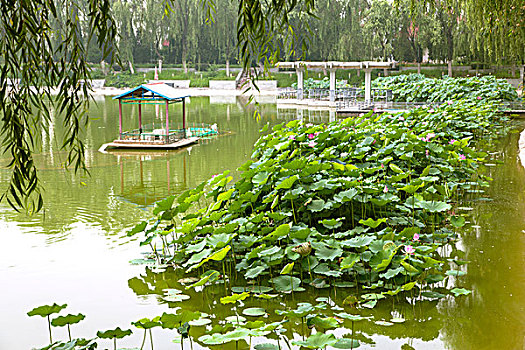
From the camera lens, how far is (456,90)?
18031 mm

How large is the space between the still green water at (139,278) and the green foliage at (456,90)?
854 centimetres

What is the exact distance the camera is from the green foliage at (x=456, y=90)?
17.4 meters

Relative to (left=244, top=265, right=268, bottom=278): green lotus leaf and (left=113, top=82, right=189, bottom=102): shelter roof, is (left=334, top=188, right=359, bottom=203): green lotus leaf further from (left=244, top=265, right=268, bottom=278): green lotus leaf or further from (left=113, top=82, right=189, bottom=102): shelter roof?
(left=113, top=82, right=189, bottom=102): shelter roof

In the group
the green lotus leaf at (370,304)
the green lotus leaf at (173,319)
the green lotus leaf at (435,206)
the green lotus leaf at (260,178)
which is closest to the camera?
the green lotus leaf at (173,319)

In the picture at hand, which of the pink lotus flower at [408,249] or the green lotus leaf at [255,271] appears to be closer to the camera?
the pink lotus flower at [408,249]

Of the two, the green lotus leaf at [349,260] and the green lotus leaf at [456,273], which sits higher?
the green lotus leaf at [349,260]

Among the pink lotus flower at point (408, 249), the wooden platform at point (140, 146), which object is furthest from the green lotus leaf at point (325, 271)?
the wooden platform at point (140, 146)

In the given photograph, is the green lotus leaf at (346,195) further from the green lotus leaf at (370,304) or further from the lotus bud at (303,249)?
the green lotus leaf at (370,304)

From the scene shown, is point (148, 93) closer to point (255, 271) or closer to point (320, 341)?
point (255, 271)

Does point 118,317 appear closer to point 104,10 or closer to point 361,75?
point 104,10

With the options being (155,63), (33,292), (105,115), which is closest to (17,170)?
(33,292)

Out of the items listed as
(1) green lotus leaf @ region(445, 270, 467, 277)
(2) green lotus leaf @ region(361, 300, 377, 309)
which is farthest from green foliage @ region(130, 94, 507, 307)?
(1) green lotus leaf @ region(445, 270, 467, 277)

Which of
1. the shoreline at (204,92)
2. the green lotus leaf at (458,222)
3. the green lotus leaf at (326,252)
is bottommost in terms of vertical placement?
the green lotus leaf at (458,222)

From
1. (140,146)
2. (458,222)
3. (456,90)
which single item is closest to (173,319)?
(458,222)
